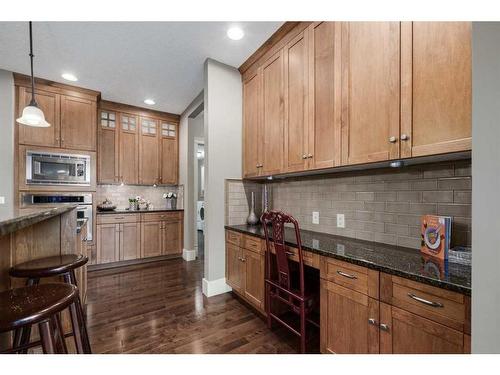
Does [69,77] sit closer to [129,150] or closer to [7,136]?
[7,136]

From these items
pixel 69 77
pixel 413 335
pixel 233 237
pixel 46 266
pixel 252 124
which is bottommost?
pixel 413 335

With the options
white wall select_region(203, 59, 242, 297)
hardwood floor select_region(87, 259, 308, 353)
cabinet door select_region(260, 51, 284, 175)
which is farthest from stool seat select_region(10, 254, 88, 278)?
cabinet door select_region(260, 51, 284, 175)

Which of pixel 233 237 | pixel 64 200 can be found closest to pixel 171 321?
pixel 233 237

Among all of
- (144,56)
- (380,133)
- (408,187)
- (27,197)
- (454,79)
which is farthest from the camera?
(27,197)

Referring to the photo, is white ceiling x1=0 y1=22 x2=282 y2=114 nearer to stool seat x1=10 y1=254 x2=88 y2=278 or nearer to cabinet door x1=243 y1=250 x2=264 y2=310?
stool seat x1=10 y1=254 x2=88 y2=278

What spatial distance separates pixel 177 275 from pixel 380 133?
3157mm

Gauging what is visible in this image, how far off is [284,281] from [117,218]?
3.13 metres

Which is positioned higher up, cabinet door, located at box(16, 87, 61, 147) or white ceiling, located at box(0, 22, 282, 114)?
white ceiling, located at box(0, 22, 282, 114)

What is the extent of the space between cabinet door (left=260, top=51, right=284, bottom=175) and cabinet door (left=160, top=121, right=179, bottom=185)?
257cm

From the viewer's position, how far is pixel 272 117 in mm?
2342

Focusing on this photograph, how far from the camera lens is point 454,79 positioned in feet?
3.61

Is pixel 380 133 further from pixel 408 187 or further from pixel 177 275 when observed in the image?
pixel 177 275

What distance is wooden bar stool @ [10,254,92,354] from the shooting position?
1.06 metres

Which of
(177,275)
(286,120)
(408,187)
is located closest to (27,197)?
(177,275)
